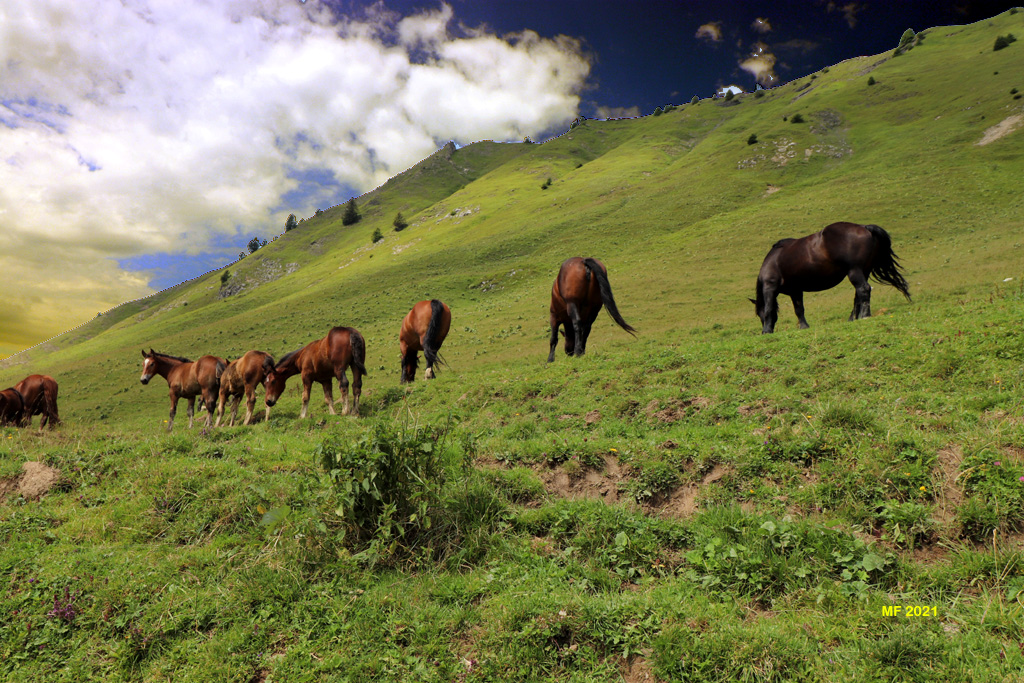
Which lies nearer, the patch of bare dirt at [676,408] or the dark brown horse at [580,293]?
the patch of bare dirt at [676,408]

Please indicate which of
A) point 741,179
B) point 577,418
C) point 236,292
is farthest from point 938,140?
point 236,292

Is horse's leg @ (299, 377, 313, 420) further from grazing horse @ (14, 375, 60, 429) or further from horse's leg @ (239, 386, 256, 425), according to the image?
grazing horse @ (14, 375, 60, 429)

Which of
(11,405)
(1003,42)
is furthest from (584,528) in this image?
(1003,42)

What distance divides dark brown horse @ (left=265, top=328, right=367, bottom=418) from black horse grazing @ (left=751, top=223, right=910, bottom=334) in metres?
11.8

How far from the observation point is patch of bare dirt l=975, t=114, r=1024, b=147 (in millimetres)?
40906

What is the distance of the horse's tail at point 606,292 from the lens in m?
12.5

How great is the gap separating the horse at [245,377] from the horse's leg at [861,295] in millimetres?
17468

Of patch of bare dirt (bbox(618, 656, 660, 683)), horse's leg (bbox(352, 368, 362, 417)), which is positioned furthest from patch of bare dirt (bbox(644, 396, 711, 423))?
horse's leg (bbox(352, 368, 362, 417))

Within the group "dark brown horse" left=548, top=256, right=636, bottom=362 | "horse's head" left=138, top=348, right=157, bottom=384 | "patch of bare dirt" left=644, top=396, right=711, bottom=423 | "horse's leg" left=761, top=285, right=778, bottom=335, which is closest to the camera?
"patch of bare dirt" left=644, top=396, right=711, bottom=423

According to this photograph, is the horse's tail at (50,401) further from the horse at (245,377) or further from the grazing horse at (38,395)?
the horse at (245,377)

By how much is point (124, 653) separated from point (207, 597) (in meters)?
0.65

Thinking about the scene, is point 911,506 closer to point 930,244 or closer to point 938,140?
point 930,244

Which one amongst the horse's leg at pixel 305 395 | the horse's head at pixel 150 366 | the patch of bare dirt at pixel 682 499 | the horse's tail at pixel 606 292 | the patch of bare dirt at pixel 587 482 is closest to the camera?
the patch of bare dirt at pixel 682 499

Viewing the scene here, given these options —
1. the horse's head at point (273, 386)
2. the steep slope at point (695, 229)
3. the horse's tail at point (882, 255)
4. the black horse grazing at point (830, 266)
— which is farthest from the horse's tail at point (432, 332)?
the horse's tail at point (882, 255)
